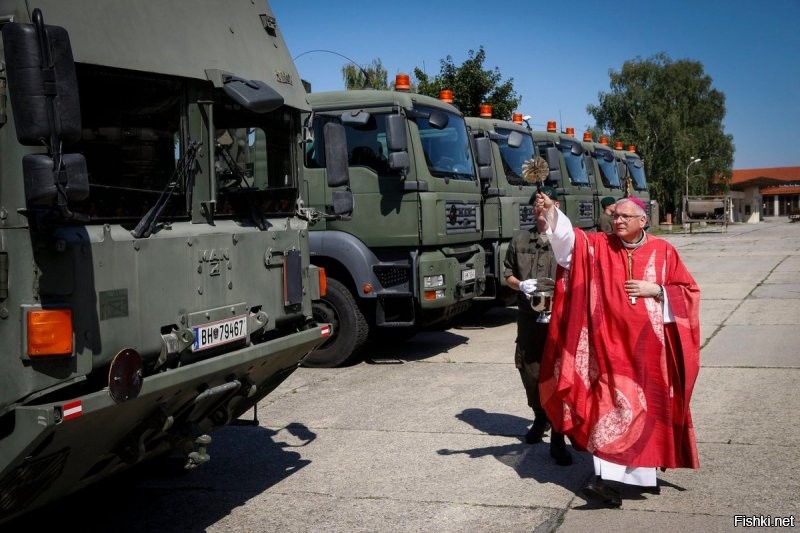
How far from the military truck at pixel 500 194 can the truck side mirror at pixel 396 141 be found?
2.44 m

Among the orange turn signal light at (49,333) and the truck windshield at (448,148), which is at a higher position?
the truck windshield at (448,148)

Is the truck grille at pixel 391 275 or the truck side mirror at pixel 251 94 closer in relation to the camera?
the truck side mirror at pixel 251 94

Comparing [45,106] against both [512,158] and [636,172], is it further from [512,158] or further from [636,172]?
[636,172]

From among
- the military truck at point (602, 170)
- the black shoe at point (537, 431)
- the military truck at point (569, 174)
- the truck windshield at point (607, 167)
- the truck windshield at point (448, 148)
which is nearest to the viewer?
the black shoe at point (537, 431)

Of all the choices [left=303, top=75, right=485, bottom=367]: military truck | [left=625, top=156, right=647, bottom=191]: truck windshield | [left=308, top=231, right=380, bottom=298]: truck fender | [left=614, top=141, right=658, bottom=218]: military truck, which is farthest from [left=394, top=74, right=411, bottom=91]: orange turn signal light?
[left=625, top=156, right=647, bottom=191]: truck windshield

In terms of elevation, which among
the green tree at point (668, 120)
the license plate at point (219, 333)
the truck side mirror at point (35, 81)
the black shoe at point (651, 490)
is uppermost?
the green tree at point (668, 120)

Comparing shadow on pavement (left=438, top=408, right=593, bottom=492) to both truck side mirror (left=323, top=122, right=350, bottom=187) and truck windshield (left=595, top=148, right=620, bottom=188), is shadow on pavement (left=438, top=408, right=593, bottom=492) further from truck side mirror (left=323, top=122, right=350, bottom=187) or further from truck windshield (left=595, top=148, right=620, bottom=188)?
truck windshield (left=595, top=148, right=620, bottom=188)

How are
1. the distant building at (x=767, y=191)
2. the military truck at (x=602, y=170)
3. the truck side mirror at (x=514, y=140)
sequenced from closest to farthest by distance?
the truck side mirror at (x=514, y=140) → the military truck at (x=602, y=170) → the distant building at (x=767, y=191)

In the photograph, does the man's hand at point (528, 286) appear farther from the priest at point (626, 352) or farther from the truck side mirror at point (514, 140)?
the truck side mirror at point (514, 140)

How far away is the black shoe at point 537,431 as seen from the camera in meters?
6.76

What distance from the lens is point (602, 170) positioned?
20.1m

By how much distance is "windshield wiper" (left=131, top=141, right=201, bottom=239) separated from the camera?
14.6 ft

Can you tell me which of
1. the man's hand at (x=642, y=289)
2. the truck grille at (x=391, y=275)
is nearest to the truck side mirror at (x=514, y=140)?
the truck grille at (x=391, y=275)

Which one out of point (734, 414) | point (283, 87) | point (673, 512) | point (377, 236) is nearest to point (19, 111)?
point (283, 87)
